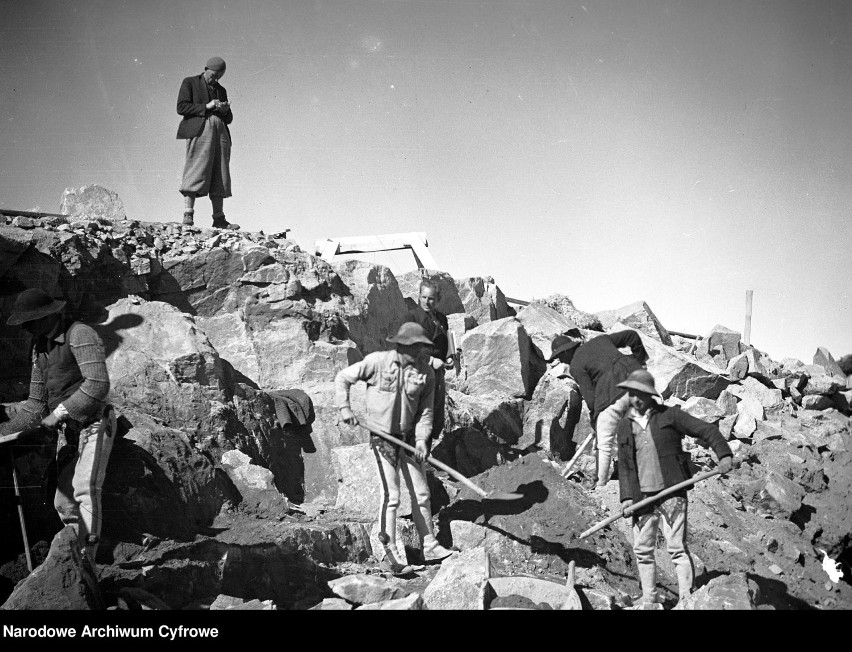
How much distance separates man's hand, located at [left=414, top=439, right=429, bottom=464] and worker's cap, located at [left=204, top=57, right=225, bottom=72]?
15.1 feet

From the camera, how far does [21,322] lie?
4.72 metres

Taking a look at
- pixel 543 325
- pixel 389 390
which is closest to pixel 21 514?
pixel 389 390

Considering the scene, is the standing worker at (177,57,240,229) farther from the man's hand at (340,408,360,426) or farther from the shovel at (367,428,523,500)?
the shovel at (367,428,523,500)

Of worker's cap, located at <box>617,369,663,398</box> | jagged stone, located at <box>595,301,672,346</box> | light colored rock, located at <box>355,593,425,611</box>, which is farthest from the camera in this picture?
jagged stone, located at <box>595,301,672,346</box>

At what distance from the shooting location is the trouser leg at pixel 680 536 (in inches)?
189

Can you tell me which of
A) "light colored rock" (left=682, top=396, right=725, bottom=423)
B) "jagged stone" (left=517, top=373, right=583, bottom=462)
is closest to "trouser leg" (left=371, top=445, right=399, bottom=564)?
"jagged stone" (left=517, top=373, right=583, bottom=462)

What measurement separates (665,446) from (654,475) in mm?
195

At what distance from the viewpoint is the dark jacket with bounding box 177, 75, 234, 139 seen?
7863 mm

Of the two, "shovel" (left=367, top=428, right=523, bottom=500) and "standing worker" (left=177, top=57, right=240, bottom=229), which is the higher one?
"standing worker" (left=177, top=57, right=240, bottom=229)

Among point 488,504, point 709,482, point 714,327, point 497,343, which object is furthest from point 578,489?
point 714,327

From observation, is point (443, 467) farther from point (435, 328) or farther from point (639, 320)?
point (639, 320)

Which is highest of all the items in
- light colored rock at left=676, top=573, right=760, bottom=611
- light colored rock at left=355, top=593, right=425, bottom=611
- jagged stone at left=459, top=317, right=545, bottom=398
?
jagged stone at left=459, top=317, right=545, bottom=398
